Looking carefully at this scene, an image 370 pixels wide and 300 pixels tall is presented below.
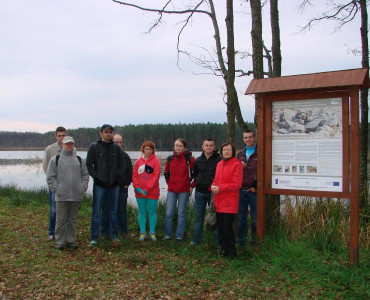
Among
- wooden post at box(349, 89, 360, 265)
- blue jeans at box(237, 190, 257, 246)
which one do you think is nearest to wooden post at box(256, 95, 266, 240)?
blue jeans at box(237, 190, 257, 246)

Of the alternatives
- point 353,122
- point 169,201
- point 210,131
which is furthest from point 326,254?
point 210,131

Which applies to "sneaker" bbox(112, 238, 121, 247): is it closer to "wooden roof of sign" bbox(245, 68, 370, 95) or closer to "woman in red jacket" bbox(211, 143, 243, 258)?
"woman in red jacket" bbox(211, 143, 243, 258)

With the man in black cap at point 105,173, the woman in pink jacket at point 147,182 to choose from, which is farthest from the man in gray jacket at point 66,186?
the woman in pink jacket at point 147,182

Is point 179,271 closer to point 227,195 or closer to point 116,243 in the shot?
point 227,195

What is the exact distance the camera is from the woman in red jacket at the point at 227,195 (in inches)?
214

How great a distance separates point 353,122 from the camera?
488 centimetres

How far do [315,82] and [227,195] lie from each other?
198 cm

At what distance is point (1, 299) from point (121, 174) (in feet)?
9.10

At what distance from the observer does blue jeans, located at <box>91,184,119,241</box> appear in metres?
6.30

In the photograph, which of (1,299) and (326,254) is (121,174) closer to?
(1,299)

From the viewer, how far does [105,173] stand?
624 cm

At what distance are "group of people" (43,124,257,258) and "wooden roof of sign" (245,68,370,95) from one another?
924mm

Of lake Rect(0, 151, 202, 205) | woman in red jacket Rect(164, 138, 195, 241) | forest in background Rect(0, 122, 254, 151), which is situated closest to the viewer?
woman in red jacket Rect(164, 138, 195, 241)

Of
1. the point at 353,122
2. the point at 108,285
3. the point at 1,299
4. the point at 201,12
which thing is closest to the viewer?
the point at 1,299
